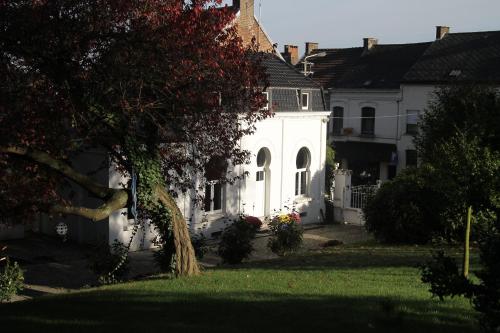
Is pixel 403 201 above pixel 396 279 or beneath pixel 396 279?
above

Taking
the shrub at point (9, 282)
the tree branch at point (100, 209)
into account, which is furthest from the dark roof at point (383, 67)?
the shrub at point (9, 282)

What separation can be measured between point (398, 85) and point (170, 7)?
32.0 metres

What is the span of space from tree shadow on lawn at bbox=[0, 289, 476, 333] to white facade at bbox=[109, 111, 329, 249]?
13.5 meters

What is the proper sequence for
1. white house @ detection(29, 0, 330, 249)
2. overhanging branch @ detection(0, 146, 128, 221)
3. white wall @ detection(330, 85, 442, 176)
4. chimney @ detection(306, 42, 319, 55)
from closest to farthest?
overhanging branch @ detection(0, 146, 128, 221), white house @ detection(29, 0, 330, 249), white wall @ detection(330, 85, 442, 176), chimney @ detection(306, 42, 319, 55)

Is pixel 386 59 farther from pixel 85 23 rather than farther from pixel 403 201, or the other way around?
pixel 85 23

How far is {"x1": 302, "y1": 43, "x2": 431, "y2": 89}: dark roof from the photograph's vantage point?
4247 centimetres

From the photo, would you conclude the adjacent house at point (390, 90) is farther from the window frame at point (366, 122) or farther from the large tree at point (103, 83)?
the large tree at point (103, 83)

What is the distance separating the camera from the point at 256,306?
9688mm

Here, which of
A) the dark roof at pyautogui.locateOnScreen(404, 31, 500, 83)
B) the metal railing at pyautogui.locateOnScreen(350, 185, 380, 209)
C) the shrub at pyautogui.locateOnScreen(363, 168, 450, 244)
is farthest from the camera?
the dark roof at pyautogui.locateOnScreen(404, 31, 500, 83)

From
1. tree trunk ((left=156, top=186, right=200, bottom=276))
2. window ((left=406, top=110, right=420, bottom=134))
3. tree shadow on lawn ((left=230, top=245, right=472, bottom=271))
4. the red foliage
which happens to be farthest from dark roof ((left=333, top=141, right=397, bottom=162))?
the red foliage

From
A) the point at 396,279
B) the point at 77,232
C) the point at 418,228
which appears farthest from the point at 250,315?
the point at 77,232

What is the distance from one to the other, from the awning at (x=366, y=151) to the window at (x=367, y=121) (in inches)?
33.5

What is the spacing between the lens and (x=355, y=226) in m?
29.9

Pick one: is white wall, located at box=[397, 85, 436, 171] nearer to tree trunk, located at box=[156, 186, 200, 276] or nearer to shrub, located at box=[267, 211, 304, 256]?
shrub, located at box=[267, 211, 304, 256]
